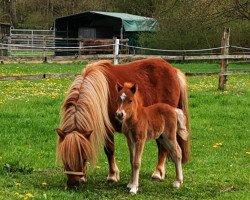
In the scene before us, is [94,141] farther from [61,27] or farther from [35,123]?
[61,27]

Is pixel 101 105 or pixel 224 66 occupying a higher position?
pixel 101 105

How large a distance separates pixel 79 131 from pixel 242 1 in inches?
829

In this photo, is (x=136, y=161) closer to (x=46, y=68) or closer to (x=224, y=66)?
(x=224, y=66)

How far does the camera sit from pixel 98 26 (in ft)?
139

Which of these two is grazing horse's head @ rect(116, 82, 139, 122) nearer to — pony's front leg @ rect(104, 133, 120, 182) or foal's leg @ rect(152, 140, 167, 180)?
pony's front leg @ rect(104, 133, 120, 182)

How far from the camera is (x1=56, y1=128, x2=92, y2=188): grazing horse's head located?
5.50 m

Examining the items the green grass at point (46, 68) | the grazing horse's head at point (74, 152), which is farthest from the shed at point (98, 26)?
the grazing horse's head at point (74, 152)

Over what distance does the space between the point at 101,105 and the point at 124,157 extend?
7.01 feet

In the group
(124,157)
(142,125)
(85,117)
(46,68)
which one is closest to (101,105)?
(85,117)

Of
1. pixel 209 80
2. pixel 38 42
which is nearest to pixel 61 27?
pixel 38 42

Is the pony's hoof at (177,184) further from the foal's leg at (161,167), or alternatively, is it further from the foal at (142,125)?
the foal's leg at (161,167)

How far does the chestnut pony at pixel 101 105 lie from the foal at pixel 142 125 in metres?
0.35

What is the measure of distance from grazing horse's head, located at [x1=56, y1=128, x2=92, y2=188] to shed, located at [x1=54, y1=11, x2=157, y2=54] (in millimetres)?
32255

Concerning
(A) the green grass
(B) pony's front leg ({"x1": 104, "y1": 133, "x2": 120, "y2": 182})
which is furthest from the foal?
(A) the green grass
